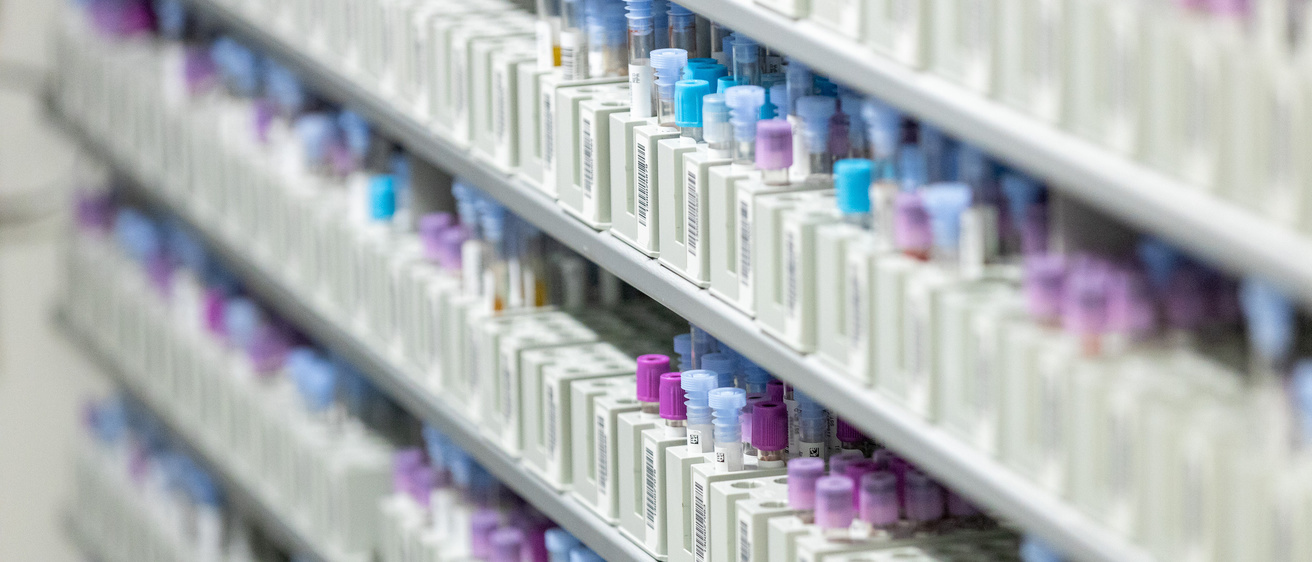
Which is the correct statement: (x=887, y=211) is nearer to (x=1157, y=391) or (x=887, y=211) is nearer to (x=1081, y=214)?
(x=1081, y=214)

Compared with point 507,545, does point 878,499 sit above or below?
above

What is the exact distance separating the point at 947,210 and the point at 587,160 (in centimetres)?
88

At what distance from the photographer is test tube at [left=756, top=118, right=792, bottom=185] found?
7.21 ft

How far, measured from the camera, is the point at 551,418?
2.80 m

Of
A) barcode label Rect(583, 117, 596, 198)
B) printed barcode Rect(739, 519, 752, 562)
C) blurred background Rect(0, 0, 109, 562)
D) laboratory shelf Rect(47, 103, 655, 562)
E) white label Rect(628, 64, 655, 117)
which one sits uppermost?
white label Rect(628, 64, 655, 117)

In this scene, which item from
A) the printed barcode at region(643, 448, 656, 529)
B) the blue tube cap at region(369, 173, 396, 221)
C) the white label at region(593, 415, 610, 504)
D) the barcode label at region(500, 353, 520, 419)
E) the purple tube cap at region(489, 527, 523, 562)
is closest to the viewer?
the printed barcode at region(643, 448, 656, 529)

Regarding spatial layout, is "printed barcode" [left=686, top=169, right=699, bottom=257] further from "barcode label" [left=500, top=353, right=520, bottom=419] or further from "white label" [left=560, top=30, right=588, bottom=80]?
"barcode label" [left=500, top=353, right=520, bottom=419]

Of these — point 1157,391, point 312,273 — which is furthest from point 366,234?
point 1157,391

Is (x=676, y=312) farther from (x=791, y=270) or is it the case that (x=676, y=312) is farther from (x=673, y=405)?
(x=791, y=270)


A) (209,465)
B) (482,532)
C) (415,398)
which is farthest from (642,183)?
(209,465)

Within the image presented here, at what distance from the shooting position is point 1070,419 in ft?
5.39

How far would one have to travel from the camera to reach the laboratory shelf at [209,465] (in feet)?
12.5

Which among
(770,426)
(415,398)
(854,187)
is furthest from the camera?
(415,398)

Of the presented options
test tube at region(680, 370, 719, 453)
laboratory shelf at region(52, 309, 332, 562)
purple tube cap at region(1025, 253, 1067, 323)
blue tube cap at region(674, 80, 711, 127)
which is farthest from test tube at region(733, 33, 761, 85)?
laboratory shelf at region(52, 309, 332, 562)
